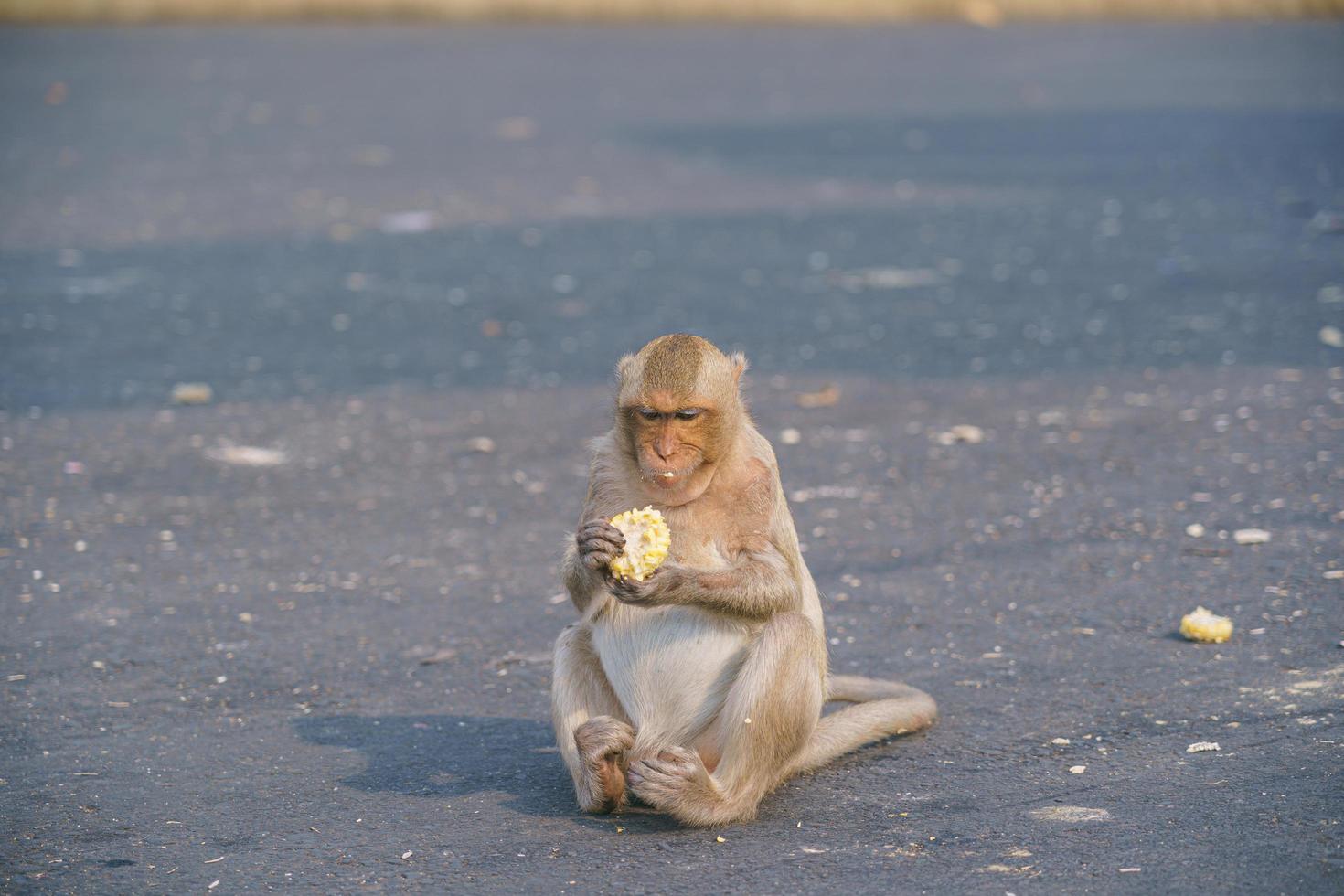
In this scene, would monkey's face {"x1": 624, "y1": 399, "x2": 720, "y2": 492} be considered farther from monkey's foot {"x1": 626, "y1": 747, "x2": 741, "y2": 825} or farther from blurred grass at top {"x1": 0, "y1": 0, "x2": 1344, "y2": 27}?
blurred grass at top {"x1": 0, "y1": 0, "x2": 1344, "y2": 27}

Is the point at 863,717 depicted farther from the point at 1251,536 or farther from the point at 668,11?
the point at 668,11

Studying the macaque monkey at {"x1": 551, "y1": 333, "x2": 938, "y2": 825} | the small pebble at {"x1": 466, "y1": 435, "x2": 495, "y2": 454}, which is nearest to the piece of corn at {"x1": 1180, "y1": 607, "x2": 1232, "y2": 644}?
the macaque monkey at {"x1": 551, "y1": 333, "x2": 938, "y2": 825}

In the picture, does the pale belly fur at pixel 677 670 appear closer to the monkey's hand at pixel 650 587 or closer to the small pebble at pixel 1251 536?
the monkey's hand at pixel 650 587

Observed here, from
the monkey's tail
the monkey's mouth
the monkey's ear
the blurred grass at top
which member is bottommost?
the monkey's tail

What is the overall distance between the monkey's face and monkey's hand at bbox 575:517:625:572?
22cm

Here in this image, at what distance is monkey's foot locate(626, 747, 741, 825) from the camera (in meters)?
4.44

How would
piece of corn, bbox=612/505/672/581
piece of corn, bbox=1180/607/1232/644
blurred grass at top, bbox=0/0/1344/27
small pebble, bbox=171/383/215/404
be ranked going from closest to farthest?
piece of corn, bbox=612/505/672/581 → piece of corn, bbox=1180/607/1232/644 → small pebble, bbox=171/383/215/404 → blurred grass at top, bbox=0/0/1344/27

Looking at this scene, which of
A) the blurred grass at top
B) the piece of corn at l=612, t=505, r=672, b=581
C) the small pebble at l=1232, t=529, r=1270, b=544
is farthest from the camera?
the blurred grass at top

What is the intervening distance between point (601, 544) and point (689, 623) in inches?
16.5

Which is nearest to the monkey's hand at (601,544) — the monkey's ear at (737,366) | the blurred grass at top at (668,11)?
the monkey's ear at (737,366)

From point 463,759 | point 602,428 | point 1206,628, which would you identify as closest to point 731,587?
point 463,759

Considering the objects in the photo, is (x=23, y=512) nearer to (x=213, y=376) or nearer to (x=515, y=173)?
(x=213, y=376)

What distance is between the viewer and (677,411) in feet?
14.9

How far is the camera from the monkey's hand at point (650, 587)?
4418 millimetres
